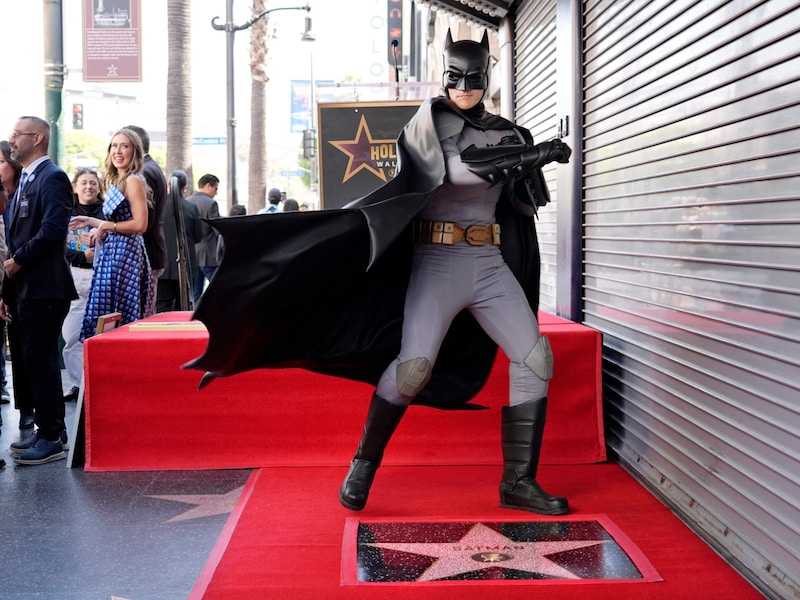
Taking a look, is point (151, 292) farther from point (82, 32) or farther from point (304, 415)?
point (82, 32)

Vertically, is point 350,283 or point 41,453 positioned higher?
point 350,283

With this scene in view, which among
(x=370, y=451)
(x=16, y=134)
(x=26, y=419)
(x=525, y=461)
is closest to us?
(x=525, y=461)

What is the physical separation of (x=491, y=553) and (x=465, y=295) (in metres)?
1.15

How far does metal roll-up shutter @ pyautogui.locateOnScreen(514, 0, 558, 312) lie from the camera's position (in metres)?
6.80

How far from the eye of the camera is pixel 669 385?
14.4 feet

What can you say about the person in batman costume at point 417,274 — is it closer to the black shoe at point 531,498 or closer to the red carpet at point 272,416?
the black shoe at point 531,498

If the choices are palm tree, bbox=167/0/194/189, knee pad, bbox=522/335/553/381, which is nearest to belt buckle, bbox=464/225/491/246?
knee pad, bbox=522/335/553/381

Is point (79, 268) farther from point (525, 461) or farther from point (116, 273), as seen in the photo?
point (525, 461)

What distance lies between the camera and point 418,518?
4.21m

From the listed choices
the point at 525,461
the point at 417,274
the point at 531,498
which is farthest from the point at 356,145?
the point at 531,498

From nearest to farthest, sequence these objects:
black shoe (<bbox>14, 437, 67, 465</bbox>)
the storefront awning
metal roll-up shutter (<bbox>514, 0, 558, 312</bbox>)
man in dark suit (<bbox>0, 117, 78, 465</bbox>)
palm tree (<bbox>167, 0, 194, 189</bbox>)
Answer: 1. man in dark suit (<bbox>0, 117, 78, 465</bbox>)
2. black shoe (<bbox>14, 437, 67, 465</bbox>)
3. metal roll-up shutter (<bbox>514, 0, 558, 312</bbox>)
4. the storefront awning
5. palm tree (<bbox>167, 0, 194, 189</bbox>)

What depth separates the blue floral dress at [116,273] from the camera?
613 centimetres

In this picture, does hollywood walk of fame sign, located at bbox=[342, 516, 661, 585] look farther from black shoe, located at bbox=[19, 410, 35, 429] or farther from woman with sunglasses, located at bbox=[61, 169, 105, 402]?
woman with sunglasses, located at bbox=[61, 169, 105, 402]

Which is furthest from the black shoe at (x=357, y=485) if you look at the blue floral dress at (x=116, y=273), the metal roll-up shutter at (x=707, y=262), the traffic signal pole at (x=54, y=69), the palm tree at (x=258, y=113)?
the palm tree at (x=258, y=113)
